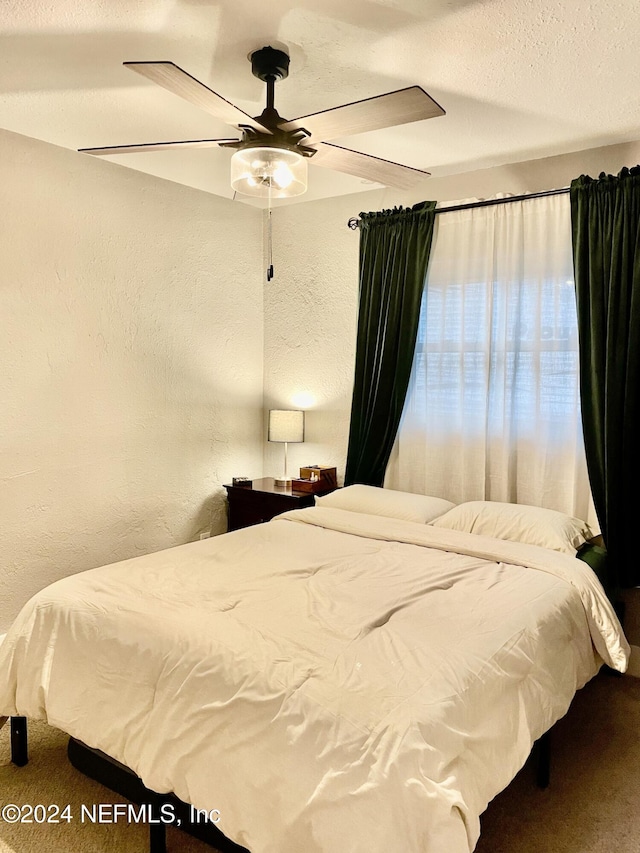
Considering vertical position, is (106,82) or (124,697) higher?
(106,82)

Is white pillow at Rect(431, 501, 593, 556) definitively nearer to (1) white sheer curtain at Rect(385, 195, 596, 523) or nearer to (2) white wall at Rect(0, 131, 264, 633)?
(1) white sheer curtain at Rect(385, 195, 596, 523)

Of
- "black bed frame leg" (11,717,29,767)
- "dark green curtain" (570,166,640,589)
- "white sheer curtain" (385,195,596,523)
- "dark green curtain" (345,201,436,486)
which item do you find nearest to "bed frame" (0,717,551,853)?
"black bed frame leg" (11,717,29,767)

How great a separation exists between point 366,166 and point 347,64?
1.19 feet

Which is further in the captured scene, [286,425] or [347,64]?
[286,425]

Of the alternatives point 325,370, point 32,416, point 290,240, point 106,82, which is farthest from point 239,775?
point 290,240

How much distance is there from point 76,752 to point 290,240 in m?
3.33

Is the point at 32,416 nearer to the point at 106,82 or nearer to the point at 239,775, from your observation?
the point at 106,82

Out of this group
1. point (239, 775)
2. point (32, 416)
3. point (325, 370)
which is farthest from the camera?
point (325, 370)

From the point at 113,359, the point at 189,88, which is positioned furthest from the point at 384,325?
the point at 189,88

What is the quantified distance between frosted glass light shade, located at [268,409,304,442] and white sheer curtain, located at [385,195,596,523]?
2.20 feet

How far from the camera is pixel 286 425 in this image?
405 cm

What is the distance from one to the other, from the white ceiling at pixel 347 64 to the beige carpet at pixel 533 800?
2592 mm

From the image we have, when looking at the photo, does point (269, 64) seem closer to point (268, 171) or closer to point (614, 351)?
point (268, 171)

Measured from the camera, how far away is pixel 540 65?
7.41ft
